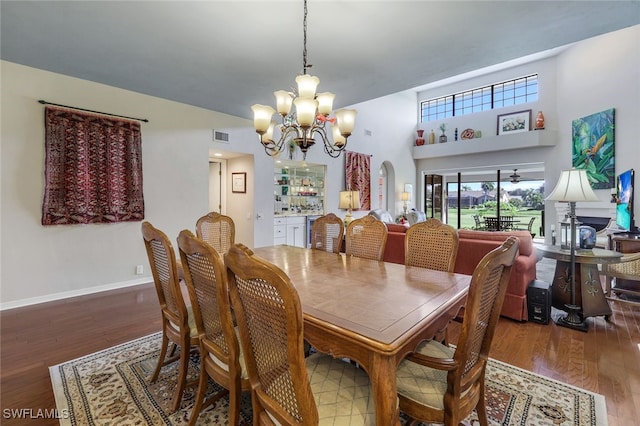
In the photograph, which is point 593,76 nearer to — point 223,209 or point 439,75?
point 439,75

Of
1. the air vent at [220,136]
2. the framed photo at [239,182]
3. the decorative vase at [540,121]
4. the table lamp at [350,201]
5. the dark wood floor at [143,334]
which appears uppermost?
the decorative vase at [540,121]

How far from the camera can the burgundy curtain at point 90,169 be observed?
3.54 m

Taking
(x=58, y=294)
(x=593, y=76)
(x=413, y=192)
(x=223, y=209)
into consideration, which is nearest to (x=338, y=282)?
(x=58, y=294)

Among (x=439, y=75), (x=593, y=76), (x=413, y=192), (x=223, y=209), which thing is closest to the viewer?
(x=439, y=75)

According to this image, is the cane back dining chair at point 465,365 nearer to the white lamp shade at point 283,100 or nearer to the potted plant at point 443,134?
the white lamp shade at point 283,100

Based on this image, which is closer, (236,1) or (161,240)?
(161,240)

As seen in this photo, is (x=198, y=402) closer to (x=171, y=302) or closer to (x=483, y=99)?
(x=171, y=302)

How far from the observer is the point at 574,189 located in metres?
2.87

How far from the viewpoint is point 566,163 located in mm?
6840

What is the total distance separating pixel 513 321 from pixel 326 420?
2810 mm

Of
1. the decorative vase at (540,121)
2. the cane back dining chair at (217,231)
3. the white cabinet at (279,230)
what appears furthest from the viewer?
the decorative vase at (540,121)

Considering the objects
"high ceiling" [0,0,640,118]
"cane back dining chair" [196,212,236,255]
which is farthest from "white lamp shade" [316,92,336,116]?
"cane back dining chair" [196,212,236,255]

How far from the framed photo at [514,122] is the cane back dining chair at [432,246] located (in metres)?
7.37

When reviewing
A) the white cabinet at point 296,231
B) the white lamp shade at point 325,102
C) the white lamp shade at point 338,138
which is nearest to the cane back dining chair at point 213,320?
the white lamp shade at point 325,102
